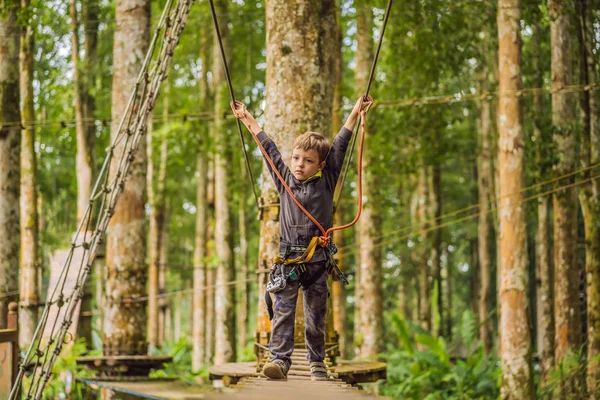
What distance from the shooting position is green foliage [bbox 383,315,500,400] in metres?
12.7

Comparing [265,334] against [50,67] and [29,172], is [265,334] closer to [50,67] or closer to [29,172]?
[29,172]

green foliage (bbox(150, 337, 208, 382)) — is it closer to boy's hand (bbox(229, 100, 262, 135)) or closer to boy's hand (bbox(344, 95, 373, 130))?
boy's hand (bbox(229, 100, 262, 135))

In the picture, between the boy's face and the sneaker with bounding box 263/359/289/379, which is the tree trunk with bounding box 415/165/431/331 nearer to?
the boy's face

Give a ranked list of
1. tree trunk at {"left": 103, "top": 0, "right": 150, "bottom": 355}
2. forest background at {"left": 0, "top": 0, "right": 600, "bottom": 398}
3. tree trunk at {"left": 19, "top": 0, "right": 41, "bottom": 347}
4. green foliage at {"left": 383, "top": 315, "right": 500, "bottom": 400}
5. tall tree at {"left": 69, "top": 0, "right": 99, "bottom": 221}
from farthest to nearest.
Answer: tall tree at {"left": 69, "top": 0, "right": 99, "bottom": 221} → green foliage at {"left": 383, "top": 315, "right": 500, "bottom": 400} → tree trunk at {"left": 19, "top": 0, "right": 41, "bottom": 347} → forest background at {"left": 0, "top": 0, "right": 600, "bottom": 398} → tree trunk at {"left": 103, "top": 0, "right": 150, "bottom": 355}

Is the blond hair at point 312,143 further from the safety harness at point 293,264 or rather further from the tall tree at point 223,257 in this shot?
the tall tree at point 223,257

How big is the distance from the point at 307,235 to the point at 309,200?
23cm

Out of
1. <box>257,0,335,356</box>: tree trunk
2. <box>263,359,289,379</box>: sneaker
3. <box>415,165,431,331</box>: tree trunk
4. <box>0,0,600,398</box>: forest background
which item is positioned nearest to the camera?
<box>263,359,289,379</box>: sneaker

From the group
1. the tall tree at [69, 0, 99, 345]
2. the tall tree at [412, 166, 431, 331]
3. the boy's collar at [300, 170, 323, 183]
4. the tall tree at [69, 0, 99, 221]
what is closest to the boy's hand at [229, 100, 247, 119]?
the boy's collar at [300, 170, 323, 183]

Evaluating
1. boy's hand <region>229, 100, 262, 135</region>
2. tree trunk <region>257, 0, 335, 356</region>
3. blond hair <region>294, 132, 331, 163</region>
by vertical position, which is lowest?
blond hair <region>294, 132, 331, 163</region>

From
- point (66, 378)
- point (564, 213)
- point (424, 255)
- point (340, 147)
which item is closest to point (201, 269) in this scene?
point (66, 378)

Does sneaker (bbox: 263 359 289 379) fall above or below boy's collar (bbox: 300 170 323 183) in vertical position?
below

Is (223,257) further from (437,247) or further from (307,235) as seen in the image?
(307,235)

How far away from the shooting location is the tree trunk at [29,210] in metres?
12.1

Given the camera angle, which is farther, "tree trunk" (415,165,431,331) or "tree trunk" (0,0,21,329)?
"tree trunk" (415,165,431,331)
